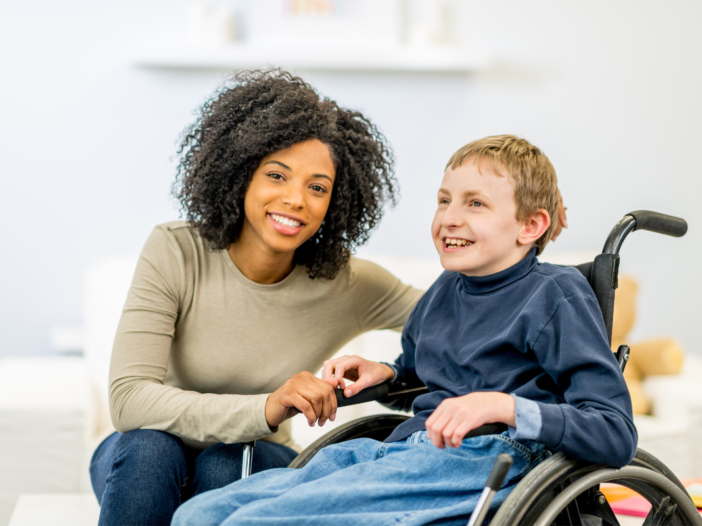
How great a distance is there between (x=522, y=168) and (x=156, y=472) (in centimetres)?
77

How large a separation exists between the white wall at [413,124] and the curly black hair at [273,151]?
1.08 metres

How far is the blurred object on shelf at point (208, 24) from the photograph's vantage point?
2.33 metres

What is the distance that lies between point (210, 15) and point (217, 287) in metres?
1.36

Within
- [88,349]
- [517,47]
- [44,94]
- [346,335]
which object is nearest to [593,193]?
[517,47]

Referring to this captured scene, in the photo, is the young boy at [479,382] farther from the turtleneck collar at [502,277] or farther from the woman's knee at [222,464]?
the woman's knee at [222,464]

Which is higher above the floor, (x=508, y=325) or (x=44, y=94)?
(x=44, y=94)

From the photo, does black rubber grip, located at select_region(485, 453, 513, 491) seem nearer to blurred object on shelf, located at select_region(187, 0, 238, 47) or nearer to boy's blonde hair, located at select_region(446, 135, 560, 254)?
boy's blonde hair, located at select_region(446, 135, 560, 254)

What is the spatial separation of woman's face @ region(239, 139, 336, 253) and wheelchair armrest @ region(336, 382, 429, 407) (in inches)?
11.6

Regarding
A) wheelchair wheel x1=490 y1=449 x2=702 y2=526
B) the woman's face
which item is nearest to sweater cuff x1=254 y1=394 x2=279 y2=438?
the woman's face

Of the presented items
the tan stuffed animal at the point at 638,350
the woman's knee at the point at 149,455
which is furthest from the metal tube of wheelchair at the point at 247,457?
the tan stuffed animal at the point at 638,350

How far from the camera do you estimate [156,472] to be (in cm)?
112

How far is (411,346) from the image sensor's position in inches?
50.8

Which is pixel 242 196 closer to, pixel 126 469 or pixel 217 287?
pixel 217 287

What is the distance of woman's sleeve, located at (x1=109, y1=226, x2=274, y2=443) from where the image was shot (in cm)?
111
